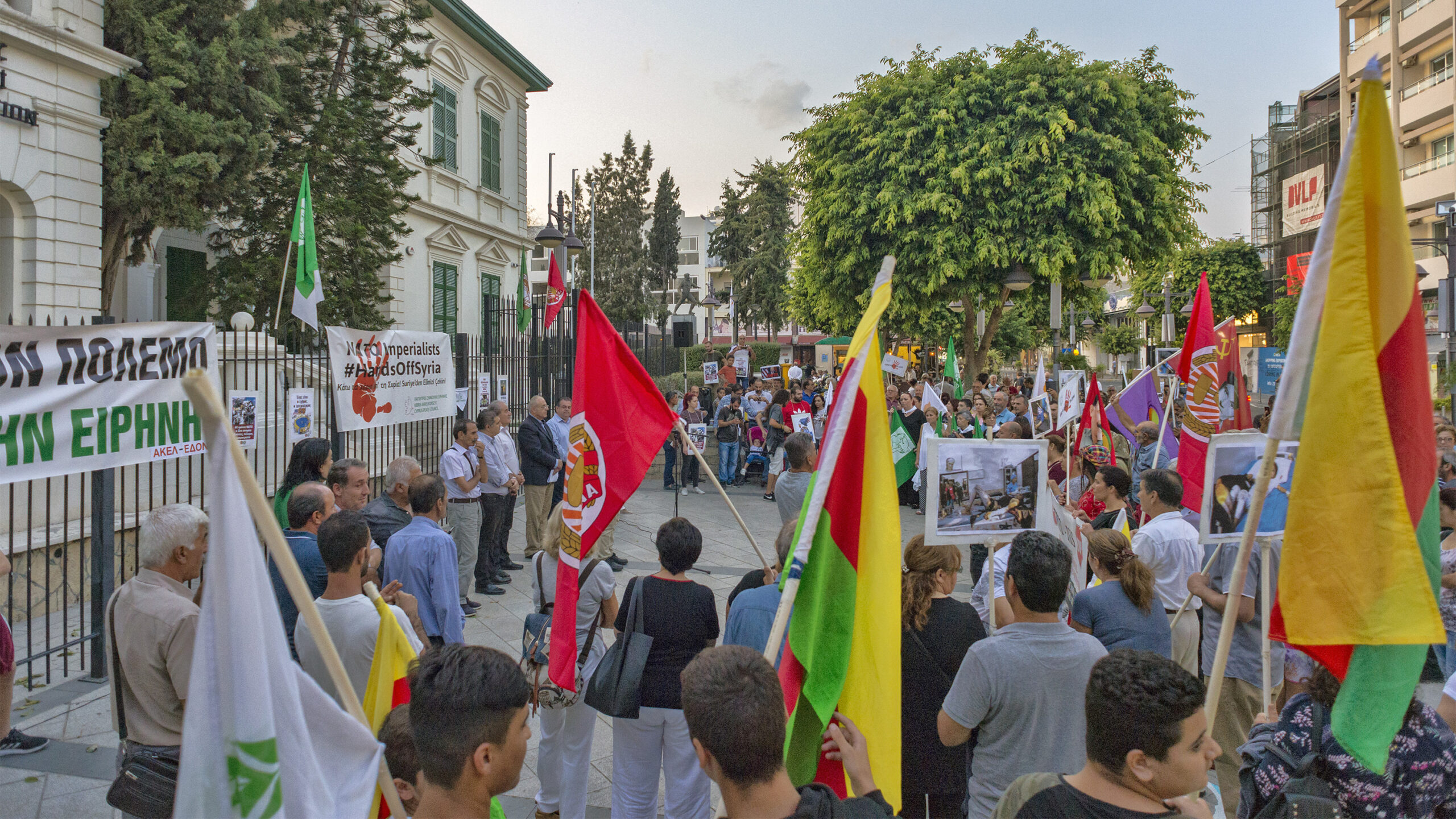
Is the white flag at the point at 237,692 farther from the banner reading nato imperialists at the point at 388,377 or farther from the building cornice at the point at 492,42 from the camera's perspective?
the building cornice at the point at 492,42

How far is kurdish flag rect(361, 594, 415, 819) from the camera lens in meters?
2.75

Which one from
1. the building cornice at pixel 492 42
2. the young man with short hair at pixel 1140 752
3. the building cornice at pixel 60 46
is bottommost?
the young man with short hair at pixel 1140 752

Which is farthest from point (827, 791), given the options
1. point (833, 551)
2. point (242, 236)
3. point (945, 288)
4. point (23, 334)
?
point (945, 288)

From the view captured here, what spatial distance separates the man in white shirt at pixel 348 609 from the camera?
3.25 meters

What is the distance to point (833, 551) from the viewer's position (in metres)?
2.68

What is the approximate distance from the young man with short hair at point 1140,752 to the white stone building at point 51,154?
12.7 meters

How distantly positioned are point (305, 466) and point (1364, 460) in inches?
204

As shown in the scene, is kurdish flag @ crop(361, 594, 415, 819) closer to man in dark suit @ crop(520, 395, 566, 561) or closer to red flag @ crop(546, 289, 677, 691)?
red flag @ crop(546, 289, 677, 691)

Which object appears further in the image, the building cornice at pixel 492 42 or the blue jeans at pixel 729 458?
the building cornice at pixel 492 42

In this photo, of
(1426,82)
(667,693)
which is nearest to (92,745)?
(667,693)

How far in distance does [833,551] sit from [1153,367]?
22.1 feet

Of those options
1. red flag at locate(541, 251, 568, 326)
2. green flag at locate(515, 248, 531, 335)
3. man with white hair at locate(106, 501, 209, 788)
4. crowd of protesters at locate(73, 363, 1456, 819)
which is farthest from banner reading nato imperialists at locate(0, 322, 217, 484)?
red flag at locate(541, 251, 568, 326)

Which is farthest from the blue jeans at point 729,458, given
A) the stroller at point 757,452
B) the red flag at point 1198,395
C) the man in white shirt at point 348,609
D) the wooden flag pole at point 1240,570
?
the wooden flag pole at point 1240,570

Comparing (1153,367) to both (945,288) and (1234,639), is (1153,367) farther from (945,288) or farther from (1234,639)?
(945,288)
